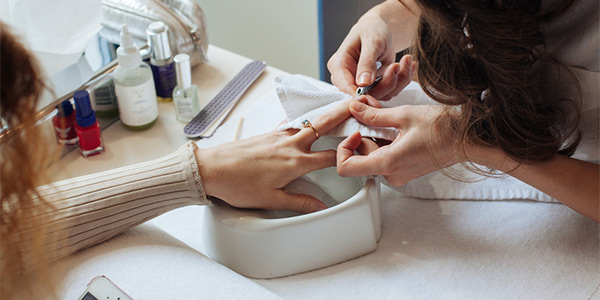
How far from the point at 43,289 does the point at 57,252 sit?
8 cm

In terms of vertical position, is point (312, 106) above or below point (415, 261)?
above

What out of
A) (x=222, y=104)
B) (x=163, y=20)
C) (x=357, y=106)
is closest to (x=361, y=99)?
(x=357, y=106)

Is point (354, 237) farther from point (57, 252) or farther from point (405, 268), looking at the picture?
point (57, 252)

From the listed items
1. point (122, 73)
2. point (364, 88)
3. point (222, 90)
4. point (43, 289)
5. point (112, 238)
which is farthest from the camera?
point (222, 90)

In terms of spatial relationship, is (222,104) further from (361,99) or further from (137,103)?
(361,99)

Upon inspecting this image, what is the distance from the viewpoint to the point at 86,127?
875 millimetres

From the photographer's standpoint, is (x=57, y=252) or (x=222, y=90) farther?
(x=222, y=90)

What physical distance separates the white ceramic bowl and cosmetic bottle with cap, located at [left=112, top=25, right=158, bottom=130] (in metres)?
0.31

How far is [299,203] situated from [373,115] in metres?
0.15

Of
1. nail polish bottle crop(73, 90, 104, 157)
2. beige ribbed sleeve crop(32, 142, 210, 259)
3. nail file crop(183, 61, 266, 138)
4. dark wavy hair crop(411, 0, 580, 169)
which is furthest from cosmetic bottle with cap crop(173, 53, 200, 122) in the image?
dark wavy hair crop(411, 0, 580, 169)

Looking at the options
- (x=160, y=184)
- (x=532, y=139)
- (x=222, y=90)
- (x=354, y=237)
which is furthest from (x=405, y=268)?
(x=222, y=90)

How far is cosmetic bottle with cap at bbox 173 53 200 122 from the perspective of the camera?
94cm

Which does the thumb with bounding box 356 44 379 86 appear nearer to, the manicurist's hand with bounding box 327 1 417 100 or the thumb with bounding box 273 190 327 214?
the manicurist's hand with bounding box 327 1 417 100

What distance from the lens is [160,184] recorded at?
0.70 metres
